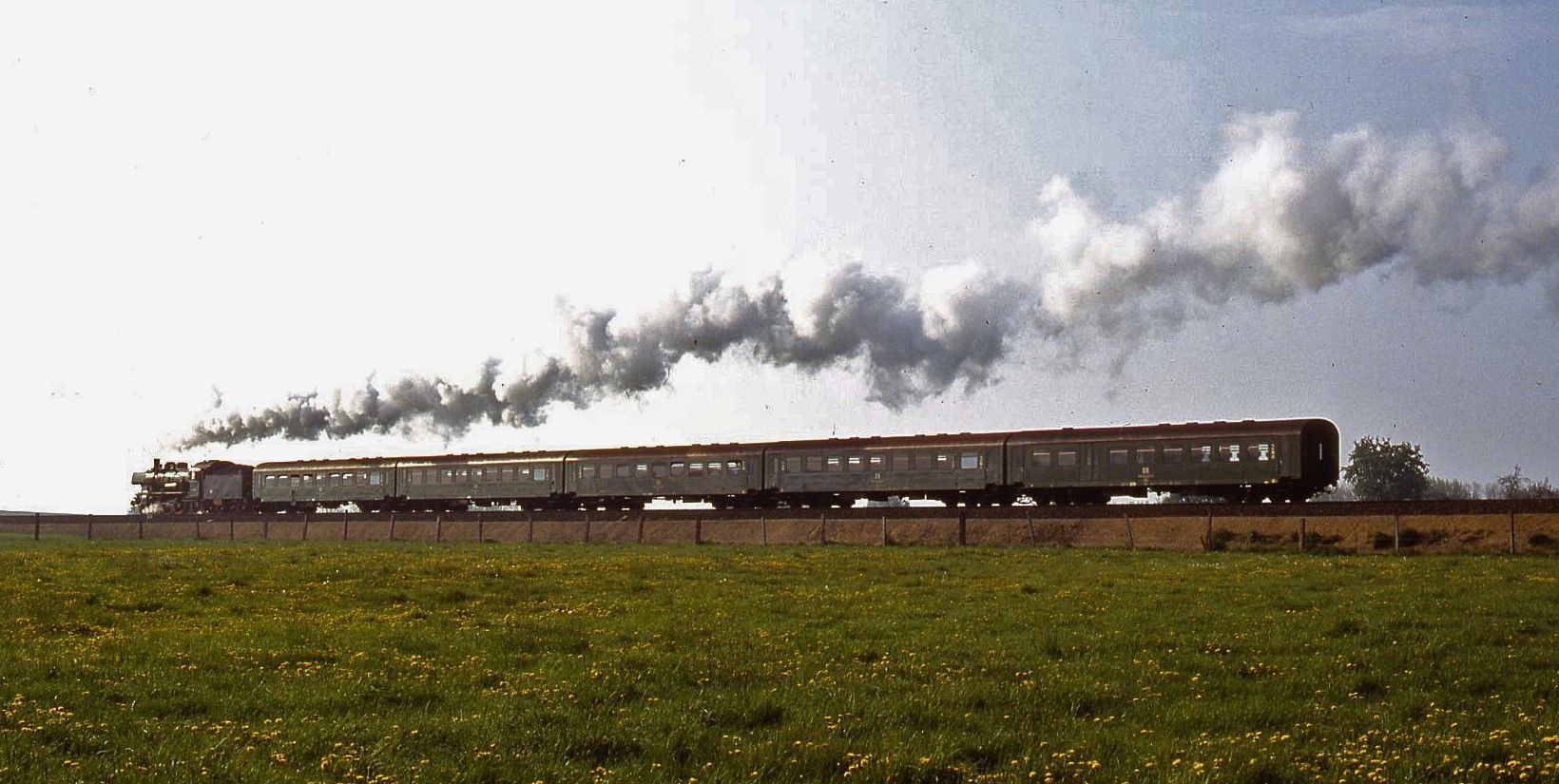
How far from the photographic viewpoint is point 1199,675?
13.7 metres

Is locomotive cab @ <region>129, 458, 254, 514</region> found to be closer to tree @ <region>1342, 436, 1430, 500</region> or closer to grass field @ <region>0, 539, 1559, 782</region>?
grass field @ <region>0, 539, 1559, 782</region>

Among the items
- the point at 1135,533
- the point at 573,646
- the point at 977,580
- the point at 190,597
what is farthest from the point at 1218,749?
the point at 1135,533

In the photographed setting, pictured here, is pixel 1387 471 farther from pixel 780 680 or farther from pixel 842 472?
pixel 780 680

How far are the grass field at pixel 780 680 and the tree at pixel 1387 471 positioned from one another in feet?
331

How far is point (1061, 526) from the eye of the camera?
132ft

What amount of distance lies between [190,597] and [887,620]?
11480mm

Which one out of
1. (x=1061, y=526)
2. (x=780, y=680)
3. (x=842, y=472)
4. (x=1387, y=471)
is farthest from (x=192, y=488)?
(x=1387, y=471)

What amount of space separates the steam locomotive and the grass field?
56.6 feet

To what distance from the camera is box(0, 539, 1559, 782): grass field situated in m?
9.72

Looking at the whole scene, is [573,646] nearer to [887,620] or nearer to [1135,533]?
[887,620]

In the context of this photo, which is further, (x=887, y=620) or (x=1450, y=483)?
(x=1450, y=483)

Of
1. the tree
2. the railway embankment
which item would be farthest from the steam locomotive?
the tree

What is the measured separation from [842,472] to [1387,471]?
85259 millimetres

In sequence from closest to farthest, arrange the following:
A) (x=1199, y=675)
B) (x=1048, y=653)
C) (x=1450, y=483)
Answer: (x=1199, y=675) → (x=1048, y=653) → (x=1450, y=483)
